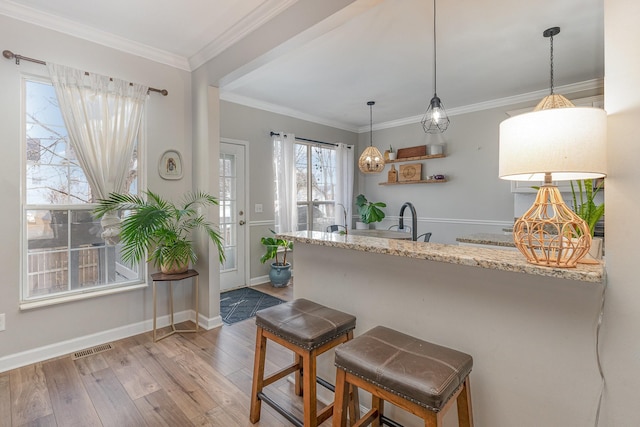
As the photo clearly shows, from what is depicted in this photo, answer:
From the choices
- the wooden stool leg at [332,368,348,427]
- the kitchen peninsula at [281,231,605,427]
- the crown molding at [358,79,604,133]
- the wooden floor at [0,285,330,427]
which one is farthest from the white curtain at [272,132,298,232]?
the wooden stool leg at [332,368,348,427]

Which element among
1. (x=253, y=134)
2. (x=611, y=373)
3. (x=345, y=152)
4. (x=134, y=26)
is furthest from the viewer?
(x=345, y=152)

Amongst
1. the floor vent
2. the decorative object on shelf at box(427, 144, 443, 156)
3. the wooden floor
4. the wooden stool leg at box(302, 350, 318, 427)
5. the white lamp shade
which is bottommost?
the wooden floor

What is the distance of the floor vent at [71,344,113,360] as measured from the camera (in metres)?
2.53

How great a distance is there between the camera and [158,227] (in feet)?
8.85

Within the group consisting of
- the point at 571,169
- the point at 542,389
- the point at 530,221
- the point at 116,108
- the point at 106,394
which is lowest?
the point at 106,394

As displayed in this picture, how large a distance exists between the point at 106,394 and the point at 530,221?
8.56ft

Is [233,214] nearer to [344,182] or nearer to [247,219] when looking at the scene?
[247,219]

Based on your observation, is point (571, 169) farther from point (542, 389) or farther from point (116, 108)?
point (116, 108)

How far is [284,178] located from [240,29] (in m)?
2.56

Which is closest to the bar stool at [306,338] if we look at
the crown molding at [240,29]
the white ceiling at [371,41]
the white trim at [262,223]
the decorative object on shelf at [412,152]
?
the white ceiling at [371,41]

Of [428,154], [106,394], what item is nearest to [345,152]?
[428,154]

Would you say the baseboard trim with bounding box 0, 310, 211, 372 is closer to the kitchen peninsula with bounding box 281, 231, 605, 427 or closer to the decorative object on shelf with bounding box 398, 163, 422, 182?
the kitchen peninsula with bounding box 281, 231, 605, 427

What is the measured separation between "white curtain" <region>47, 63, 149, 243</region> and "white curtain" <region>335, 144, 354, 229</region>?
3.55 m

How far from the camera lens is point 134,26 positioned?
2576mm
